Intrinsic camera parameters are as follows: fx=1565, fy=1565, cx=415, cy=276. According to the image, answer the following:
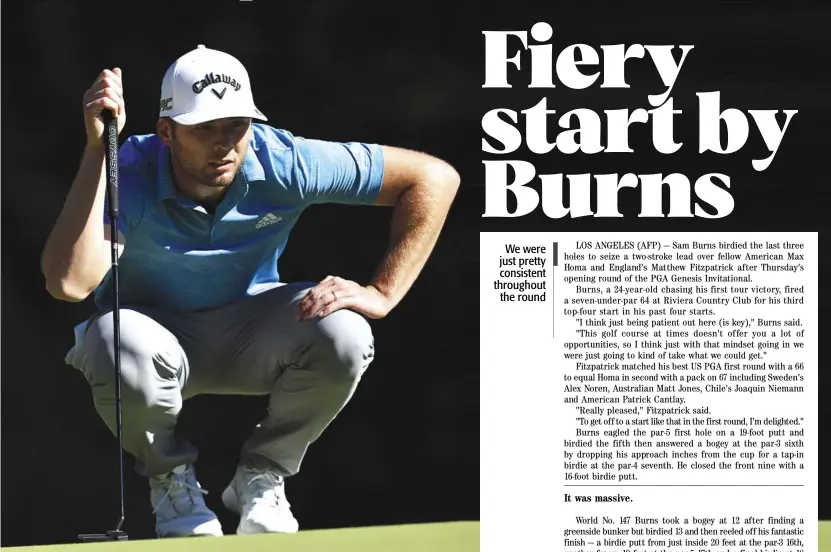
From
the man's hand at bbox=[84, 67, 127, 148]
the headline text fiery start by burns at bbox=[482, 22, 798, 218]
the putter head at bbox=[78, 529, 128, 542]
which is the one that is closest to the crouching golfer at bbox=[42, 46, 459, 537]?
the man's hand at bbox=[84, 67, 127, 148]

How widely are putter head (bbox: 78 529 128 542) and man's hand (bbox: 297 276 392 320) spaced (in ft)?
2.68

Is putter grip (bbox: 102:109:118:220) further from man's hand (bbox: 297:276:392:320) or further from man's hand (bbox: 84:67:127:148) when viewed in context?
man's hand (bbox: 297:276:392:320)

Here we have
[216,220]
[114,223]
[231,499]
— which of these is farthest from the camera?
[231,499]

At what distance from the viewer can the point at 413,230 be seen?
472 centimetres

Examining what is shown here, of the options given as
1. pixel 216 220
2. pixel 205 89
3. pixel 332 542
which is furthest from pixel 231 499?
pixel 205 89

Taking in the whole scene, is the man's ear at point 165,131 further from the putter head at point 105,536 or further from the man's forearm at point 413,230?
the putter head at point 105,536

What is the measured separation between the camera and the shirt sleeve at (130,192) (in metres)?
4.49

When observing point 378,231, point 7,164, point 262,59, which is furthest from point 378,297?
point 7,164

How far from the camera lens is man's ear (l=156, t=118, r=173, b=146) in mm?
4523

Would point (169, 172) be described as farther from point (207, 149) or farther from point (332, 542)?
point (332, 542)

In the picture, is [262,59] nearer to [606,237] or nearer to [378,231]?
[378,231]

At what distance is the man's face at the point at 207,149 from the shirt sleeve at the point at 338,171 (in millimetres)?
210

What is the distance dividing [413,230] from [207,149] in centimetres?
67

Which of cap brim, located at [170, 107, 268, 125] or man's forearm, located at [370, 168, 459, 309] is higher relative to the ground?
cap brim, located at [170, 107, 268, 125]
